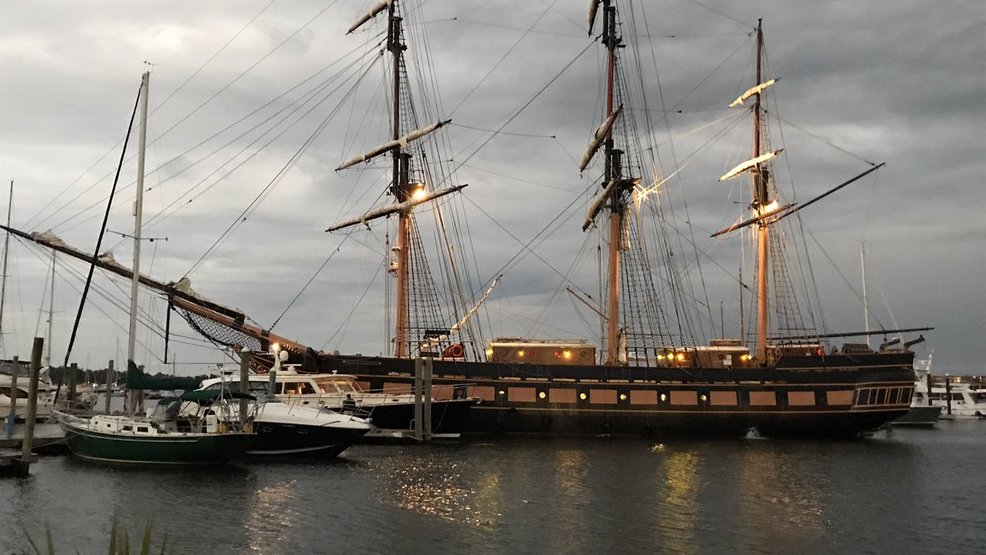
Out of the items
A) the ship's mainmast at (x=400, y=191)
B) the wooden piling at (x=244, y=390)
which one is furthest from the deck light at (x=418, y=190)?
the wooden piling at (x=244, y=390)

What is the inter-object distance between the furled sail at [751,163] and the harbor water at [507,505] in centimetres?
2648

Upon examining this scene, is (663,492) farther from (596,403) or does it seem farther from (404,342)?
(404,342)

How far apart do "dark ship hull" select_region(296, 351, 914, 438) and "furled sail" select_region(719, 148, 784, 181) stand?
16.3m

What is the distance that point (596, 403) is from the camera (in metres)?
46.5

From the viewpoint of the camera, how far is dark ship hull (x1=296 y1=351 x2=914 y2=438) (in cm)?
4584

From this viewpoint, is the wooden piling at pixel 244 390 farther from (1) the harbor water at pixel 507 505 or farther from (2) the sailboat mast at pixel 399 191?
(2) the sailboat mast at pixel 399 191

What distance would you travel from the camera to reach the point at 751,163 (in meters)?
59.6

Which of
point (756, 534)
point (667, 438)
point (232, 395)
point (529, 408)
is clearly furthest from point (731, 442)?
point (232, 395)

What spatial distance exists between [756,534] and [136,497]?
58.6 feet

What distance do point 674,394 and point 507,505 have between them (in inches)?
946

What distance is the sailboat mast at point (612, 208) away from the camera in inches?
2023

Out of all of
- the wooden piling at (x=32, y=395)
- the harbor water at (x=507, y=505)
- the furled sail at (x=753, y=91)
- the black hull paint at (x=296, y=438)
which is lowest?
the harbor water at (x=507, y=505)

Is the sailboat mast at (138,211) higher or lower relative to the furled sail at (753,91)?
lower

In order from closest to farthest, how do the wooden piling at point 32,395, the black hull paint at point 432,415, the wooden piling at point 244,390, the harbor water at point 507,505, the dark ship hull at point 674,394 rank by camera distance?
1. the harbor water at point 507,505
2. the wooden piling at point 32,395
3. the wooden piling at point 244,390
4. the black hull paint at point 432,415
5. the dark ship hull at point 674,394
